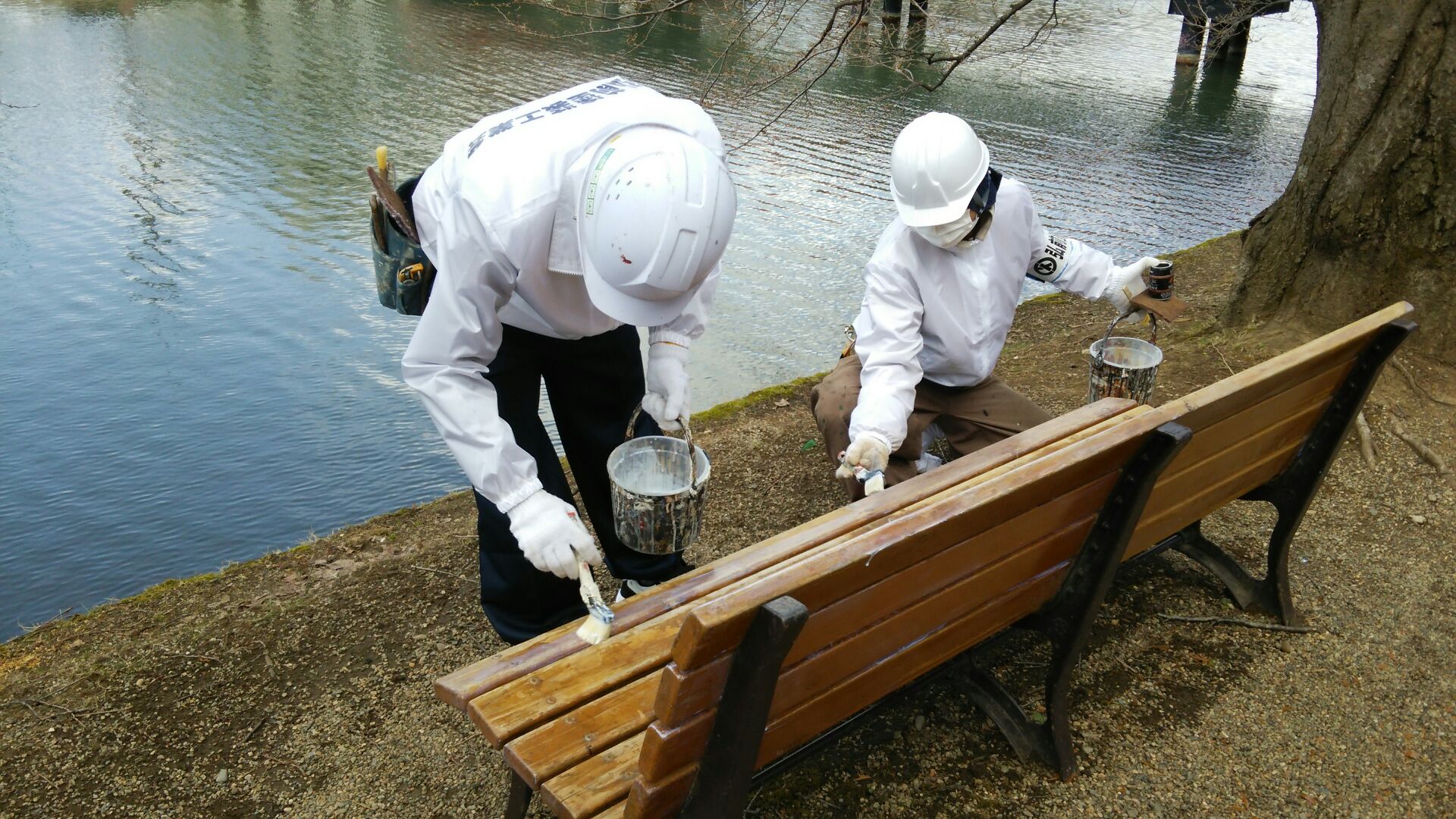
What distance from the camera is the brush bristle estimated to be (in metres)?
2.23

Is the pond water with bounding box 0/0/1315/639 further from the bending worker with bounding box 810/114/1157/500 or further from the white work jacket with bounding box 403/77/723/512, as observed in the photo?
the white work jacket with bounding box 403/77/723/512

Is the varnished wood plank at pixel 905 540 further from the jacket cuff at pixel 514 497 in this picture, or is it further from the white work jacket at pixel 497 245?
the white work jacket at pixel 497 245

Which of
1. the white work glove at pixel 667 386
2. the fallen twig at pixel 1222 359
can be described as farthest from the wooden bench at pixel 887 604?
→ the fallen twig at pixel 1222 359

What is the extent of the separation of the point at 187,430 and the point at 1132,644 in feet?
15.8

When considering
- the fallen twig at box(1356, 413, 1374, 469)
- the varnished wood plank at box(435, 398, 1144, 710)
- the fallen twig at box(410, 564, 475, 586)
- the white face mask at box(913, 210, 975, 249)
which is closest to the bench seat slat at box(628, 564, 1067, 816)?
the varnished wood plank at box(435, 398, 1144, 710)

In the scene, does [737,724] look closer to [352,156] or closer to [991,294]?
[991,294]

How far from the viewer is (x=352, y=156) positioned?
9.96 metres

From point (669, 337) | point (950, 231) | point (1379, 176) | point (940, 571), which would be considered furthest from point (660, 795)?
point (1379, 176)

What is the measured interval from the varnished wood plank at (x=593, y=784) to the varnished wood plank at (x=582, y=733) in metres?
0.02

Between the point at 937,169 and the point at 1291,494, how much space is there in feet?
4.58

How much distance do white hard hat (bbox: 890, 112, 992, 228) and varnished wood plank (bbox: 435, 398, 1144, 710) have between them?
2.25 feet

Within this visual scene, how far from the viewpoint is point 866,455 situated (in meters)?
2.87

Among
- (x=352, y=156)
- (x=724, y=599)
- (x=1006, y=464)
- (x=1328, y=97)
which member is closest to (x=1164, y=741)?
(x=1006, y=464)

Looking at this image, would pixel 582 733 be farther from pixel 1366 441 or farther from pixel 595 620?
pixel 1366 441
